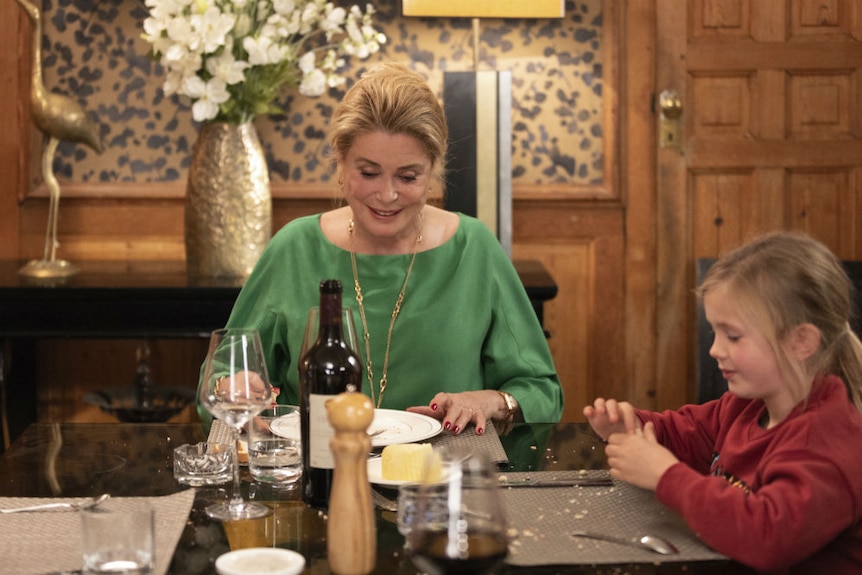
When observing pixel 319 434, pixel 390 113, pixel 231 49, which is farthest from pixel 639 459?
pixel 231 49

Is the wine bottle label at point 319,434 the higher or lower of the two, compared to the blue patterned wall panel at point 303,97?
lower

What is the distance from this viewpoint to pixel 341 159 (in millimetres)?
2168

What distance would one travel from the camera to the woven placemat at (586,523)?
122 centimetres

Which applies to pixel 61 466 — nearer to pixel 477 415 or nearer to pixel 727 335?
pixel 477 415

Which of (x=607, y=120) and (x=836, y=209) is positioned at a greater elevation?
(x=607, y=120)

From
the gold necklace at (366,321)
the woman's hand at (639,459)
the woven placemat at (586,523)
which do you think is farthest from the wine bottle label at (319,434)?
the gold necklace at (366,321)

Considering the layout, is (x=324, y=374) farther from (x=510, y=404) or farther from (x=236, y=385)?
(x=510, y=404)

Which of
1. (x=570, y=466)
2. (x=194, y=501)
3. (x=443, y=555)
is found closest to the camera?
(x=443, y=555)

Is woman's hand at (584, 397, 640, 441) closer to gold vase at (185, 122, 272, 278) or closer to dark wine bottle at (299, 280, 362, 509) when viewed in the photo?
dark wine bottle at (299, 280, 362, 509)

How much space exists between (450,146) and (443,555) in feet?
8.43

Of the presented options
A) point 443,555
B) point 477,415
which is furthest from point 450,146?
point 443,555

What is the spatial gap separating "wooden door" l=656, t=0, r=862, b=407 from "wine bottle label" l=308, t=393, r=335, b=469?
8.86ft

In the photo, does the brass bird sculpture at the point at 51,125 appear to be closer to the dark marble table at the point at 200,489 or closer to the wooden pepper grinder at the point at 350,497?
the dark marble table at the point at 200,489

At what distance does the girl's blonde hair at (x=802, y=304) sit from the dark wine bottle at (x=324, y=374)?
0.49 m
